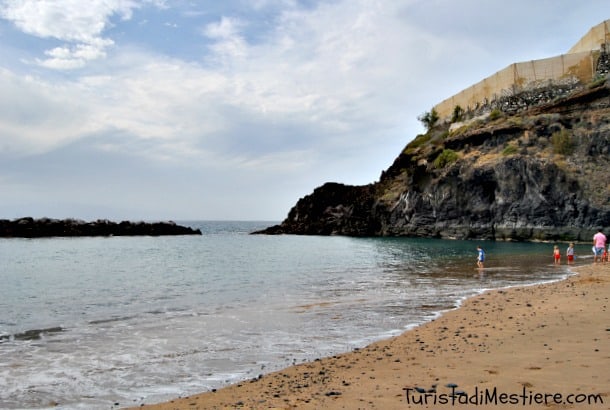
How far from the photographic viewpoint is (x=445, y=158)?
246 ft

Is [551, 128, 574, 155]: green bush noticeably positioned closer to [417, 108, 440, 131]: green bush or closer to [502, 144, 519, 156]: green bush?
[502, 144, 519, 156]: green bush

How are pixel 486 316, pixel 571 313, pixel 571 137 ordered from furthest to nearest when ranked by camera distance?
pixel 571 137
pixel 486 316
pixel 571 313

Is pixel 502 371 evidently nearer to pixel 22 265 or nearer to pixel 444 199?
pixel 22 265

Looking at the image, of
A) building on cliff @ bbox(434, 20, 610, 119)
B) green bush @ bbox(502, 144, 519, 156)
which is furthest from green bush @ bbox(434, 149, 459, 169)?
building on cliff @ bbox(434, 20, 610, 119)

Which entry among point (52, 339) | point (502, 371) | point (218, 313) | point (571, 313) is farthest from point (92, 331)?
point (571, 313)

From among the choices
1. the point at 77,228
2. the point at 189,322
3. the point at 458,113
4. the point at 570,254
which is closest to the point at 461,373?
the point at 189,322

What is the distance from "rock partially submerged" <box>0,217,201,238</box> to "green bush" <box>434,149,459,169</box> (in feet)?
199

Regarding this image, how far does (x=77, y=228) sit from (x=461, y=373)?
A: 340 feet

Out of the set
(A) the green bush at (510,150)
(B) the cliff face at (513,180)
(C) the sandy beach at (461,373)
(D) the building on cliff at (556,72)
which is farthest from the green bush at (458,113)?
(C) the sandy beach at (461,373)

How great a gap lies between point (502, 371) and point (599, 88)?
6788 cm

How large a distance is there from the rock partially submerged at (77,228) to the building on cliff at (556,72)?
71221 millimetres

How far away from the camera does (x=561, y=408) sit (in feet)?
17.8

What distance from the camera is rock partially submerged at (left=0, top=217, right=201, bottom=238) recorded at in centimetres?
9106

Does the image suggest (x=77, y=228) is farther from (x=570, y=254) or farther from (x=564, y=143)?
(x=570, y=254)
